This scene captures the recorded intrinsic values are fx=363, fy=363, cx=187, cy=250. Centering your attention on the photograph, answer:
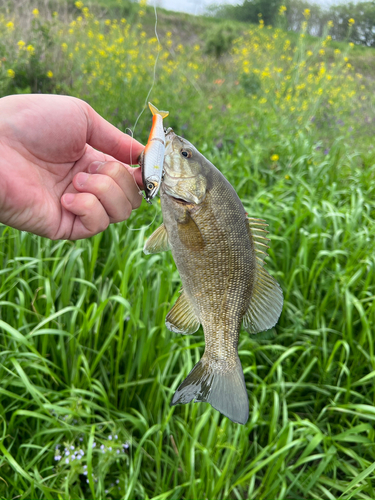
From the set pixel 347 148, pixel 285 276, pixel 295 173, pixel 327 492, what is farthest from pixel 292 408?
pixel 347 148

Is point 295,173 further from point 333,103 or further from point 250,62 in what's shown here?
point 250,62

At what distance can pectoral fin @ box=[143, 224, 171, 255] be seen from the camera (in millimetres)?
1114

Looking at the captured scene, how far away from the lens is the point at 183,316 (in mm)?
1111

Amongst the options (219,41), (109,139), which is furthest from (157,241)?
(219,41)

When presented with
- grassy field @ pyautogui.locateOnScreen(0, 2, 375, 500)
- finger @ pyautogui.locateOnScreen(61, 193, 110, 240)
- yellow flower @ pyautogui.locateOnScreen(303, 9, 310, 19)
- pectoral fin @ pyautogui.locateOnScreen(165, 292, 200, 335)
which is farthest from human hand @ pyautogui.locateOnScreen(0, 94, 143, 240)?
yellow flower @ pyautogui.locateOnScreen(303, 9, 310, 19)

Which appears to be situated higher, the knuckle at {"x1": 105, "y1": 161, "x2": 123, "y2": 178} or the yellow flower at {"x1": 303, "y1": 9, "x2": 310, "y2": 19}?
the yellow flower at {"x1": 303, "y1": 9, "x2": 310, "y2": 19}

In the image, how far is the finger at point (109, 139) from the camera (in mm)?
1439

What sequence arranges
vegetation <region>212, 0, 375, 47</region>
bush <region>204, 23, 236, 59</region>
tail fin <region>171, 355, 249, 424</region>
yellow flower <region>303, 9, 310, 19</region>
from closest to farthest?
tail fin <region>171, 355, 249, 424</region>
vegetation <region>212, 0, 375, 47</region>
yellow flower <region>303, 9, 310, 19</region>
bush <region>204, 23, 236, 59</region>

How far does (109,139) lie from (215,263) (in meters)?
0.76

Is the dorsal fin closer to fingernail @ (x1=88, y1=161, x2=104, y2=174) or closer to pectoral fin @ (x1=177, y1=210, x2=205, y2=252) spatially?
pectoral fin @ (x1=177, y1=210, x2=205, y2=252)

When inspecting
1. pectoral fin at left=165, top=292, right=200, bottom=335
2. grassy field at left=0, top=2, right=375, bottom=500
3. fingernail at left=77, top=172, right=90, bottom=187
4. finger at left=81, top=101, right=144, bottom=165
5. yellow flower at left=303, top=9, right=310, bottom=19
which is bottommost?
grassy field at left=0, top=2, right=375, bottom=500

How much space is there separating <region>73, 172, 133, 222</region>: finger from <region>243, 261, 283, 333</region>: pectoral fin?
59 cm

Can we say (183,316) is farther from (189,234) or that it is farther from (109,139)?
(109,139)

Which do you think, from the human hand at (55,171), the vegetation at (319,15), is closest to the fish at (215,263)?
the human hand at (55,171)
